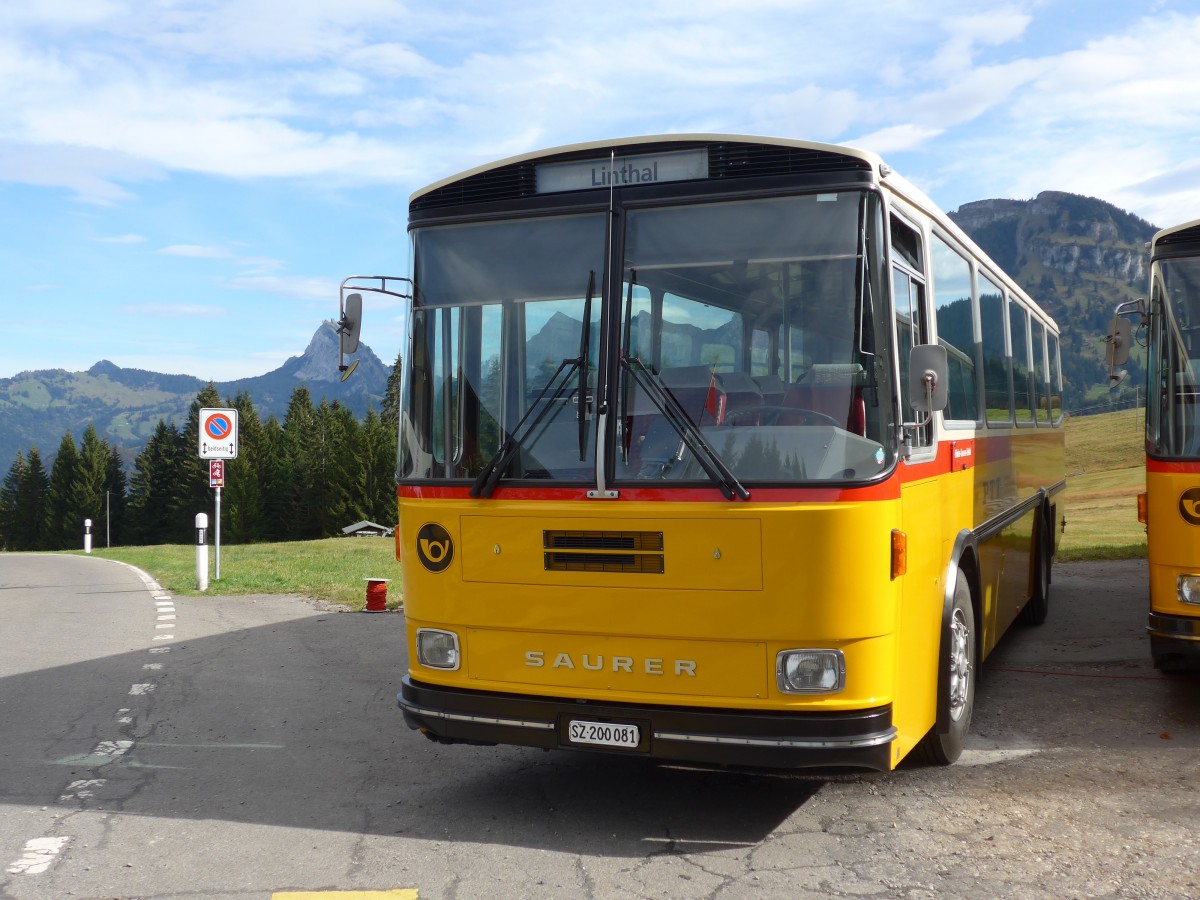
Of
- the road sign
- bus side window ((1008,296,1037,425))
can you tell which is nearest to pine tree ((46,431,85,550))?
the road sign

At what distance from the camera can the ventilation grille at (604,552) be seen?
5527 millimetres

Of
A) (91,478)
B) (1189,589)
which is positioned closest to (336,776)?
(1189,589)

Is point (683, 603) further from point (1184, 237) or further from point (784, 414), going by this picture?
point (1184, 237)

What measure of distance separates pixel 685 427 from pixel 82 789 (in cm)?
403

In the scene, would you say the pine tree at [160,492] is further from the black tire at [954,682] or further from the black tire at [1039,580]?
the black tire at [954,682]

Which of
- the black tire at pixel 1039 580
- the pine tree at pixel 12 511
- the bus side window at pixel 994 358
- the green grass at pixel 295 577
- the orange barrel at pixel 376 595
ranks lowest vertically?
the pine tree at pixel 12 511

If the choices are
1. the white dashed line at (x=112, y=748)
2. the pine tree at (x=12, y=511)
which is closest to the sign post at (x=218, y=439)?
the white dashed line at (x=112, y=748)

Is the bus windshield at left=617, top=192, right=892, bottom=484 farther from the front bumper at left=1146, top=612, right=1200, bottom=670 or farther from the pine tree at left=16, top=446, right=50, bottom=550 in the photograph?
the pine tree at left=16, top=446, right=50, bottom=550

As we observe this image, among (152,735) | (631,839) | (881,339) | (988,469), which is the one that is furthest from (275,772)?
(988,469)

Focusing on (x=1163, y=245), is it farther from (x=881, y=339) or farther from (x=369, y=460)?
(x=369, y=460)

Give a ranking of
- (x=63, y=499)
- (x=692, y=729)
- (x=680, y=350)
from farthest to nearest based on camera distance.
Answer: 1. (x=63, y=499)
2. (x=680, y=350)
3. (x=692, y=729)

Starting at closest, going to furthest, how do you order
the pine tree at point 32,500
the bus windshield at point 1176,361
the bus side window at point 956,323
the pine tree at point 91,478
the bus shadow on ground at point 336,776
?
the bus shadow on ground at point 336,776, the bus side window at point 956,323, the bus windshield at point 1176,361, the pine tree at point 91,478, the pine tree at point 32,500

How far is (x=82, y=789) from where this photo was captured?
680 cm

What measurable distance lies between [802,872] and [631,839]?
0.89 m
